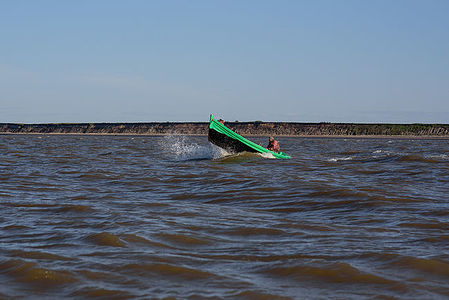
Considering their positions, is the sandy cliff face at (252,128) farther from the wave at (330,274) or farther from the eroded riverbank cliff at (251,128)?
the wave at (330,274)

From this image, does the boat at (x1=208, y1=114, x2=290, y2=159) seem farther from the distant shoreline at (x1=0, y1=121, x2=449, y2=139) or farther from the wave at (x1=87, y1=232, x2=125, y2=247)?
the distant shoreline at (x1=0, y1=121, x2=449, y2=139)

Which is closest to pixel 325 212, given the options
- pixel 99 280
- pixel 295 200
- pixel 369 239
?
pixel 295 200

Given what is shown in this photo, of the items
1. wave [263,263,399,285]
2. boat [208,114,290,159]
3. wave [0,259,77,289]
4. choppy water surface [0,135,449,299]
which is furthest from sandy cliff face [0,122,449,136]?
wave [0,259,77,289]

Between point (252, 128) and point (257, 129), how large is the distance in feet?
3.13

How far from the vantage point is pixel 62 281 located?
181 inches

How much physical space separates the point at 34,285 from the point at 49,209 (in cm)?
409

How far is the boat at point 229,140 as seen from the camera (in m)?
21.5

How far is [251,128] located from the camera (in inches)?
3755

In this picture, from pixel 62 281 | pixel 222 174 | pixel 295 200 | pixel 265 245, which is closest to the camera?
pixel 62 281

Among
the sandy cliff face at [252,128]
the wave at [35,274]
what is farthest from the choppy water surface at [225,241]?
the sandy cliff face at [252,128]

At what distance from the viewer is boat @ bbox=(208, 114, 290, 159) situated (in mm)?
21453

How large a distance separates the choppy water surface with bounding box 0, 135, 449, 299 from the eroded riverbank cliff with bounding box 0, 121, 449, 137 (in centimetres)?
7195

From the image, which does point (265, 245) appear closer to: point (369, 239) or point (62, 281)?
point (369, 239)

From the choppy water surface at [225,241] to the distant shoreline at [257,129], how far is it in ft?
222
